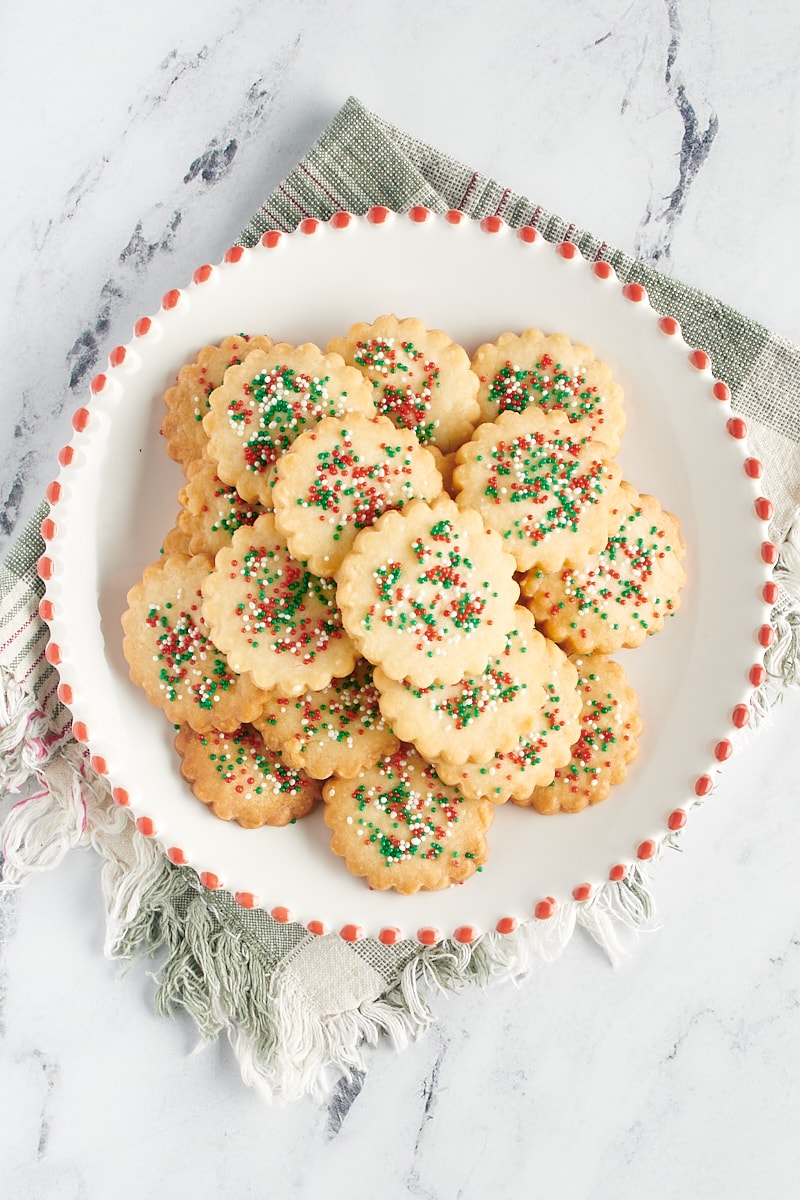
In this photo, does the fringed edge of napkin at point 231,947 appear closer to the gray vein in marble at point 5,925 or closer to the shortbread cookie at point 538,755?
the gray vein in marble at point 5,925

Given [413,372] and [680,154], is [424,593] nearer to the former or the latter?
[413,372]

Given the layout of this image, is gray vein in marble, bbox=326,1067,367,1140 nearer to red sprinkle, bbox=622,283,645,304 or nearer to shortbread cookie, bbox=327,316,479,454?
shortbread cookie, bbox=327,316,479,454

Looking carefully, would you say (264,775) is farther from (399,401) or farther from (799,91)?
(799,91)

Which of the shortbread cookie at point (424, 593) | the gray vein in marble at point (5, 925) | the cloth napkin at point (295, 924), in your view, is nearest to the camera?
the shortbread cookie at point (424, 593)

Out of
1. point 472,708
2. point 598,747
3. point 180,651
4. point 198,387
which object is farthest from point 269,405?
point 598,747

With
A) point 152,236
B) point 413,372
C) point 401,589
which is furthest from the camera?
point 152,236

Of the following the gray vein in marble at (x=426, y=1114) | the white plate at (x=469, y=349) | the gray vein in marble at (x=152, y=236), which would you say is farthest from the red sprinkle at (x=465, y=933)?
the gray vein in marble at (x=152, y=236)
